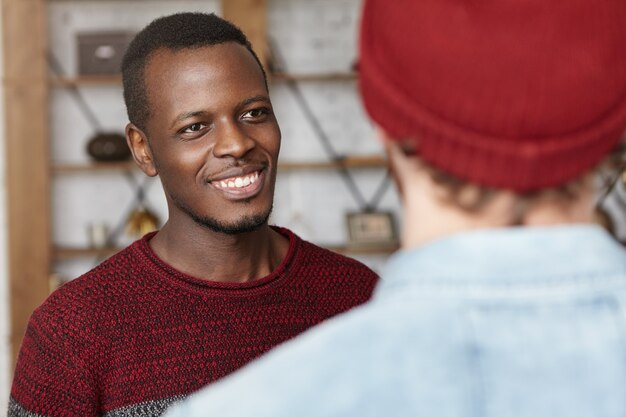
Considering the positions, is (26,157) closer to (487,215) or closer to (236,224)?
(236,224)

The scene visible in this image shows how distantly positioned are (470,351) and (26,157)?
365cm

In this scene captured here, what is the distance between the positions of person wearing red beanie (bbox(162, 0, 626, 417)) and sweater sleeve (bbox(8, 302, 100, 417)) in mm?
847

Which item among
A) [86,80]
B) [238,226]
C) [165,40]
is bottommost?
[86,80]

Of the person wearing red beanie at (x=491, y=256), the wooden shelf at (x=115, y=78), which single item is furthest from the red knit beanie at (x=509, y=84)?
the wooden shelf at (x=115, y=78)

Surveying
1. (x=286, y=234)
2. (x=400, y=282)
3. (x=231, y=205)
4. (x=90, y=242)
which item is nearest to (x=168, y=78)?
(x=231, y=205)

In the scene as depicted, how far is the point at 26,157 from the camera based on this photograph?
3.93 meters

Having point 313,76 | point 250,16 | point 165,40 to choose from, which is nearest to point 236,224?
point 165,40

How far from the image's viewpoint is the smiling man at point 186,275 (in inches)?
56.5

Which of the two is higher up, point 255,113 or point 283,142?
point 255,113

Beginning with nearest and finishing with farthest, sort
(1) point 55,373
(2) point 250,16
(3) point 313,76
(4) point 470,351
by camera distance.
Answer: (4) point 470,351, (1) point 55,373, (2) point 250,16, (3) point 313,76

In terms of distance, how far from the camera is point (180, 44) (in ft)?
5.16

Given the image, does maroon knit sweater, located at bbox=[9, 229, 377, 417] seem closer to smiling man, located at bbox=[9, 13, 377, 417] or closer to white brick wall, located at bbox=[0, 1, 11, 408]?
smiling man, located at bbox=[9, 13, 377, 417]

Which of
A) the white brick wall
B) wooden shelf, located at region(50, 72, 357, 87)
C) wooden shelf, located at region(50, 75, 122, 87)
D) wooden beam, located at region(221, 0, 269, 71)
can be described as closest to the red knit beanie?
wooden beam, located at region(221, 0, 269, 71)

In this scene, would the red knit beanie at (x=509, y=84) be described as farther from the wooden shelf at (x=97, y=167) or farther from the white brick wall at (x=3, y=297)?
the white brick wall at (x=3, y=297)
